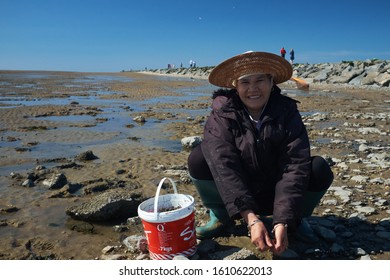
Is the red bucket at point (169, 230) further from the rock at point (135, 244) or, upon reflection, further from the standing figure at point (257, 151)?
the standing figure at point (257, 151)

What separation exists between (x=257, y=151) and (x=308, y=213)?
2.96ft

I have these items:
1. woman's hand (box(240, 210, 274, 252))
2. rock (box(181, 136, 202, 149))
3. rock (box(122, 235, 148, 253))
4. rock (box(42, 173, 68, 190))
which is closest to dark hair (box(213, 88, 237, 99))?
woman's hand (box(240, 210, 274, 252))

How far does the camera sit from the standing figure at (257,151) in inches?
119

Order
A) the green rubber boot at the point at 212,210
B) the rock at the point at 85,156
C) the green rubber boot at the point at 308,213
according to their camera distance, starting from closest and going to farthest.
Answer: the green rubber boot at the point at 308,213
the green rubber boot at the point at 212,210
the rock at the point at 85,156

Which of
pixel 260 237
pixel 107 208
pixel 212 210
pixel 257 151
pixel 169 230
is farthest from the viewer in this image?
pixel 107 208

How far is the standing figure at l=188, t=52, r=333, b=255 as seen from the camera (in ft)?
9.96

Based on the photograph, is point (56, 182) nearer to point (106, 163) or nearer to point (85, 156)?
point (106, 163)

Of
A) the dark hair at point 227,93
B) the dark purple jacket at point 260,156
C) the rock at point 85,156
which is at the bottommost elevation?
the rock at point 85,156

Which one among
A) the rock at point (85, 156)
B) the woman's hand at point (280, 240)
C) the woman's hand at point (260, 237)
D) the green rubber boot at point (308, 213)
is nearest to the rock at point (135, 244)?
the woman's hand at point (260, 237)

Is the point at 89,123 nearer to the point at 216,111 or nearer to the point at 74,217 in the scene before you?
the point at 74,217

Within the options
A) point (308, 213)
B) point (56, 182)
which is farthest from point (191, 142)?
point (308, 213)

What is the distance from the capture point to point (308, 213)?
3543mm

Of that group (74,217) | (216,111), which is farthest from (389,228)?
(74,217)

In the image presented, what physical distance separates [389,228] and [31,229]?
379 centimetres
